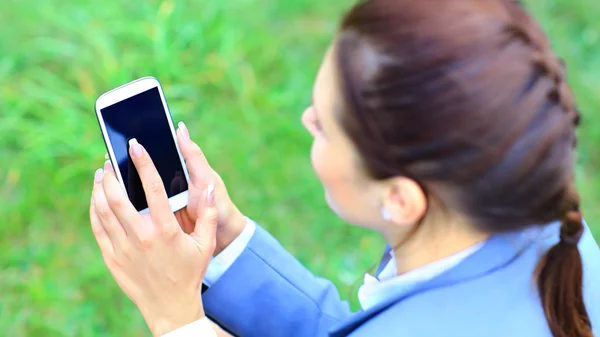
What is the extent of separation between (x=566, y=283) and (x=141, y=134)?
0.69m

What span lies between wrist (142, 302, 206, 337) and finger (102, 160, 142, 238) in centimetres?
13

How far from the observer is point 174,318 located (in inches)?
38.2

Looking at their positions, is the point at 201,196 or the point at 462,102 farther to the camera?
the point at 201,196

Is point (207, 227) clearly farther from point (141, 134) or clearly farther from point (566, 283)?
point (566, 283)

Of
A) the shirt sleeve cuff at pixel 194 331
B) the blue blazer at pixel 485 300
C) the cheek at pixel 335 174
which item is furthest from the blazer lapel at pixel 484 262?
the shirt sleeve cuff at pixel 194 331

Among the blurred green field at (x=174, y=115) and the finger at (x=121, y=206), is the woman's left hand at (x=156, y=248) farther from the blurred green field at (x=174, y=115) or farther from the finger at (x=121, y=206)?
the blurred green field at (x=174, y=115)

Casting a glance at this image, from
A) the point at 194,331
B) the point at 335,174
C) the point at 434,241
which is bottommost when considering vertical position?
the point at 194,331

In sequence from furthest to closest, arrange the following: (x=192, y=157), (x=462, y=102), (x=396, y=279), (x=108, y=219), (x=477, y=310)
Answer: (x=192, y=157), (x=108, y=219), (x=396, y=279), (x=477, y=310), (x=462, y=102)

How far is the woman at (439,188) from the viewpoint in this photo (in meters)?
0.69

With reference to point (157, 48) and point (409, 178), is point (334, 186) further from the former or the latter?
point (157, 48)

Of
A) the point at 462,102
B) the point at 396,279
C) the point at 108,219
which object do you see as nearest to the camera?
the point at 462,102

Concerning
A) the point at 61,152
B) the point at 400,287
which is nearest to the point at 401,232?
the point at 400,287

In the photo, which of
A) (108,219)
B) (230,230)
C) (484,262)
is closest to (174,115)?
(230,230)

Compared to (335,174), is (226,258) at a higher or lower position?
lower
